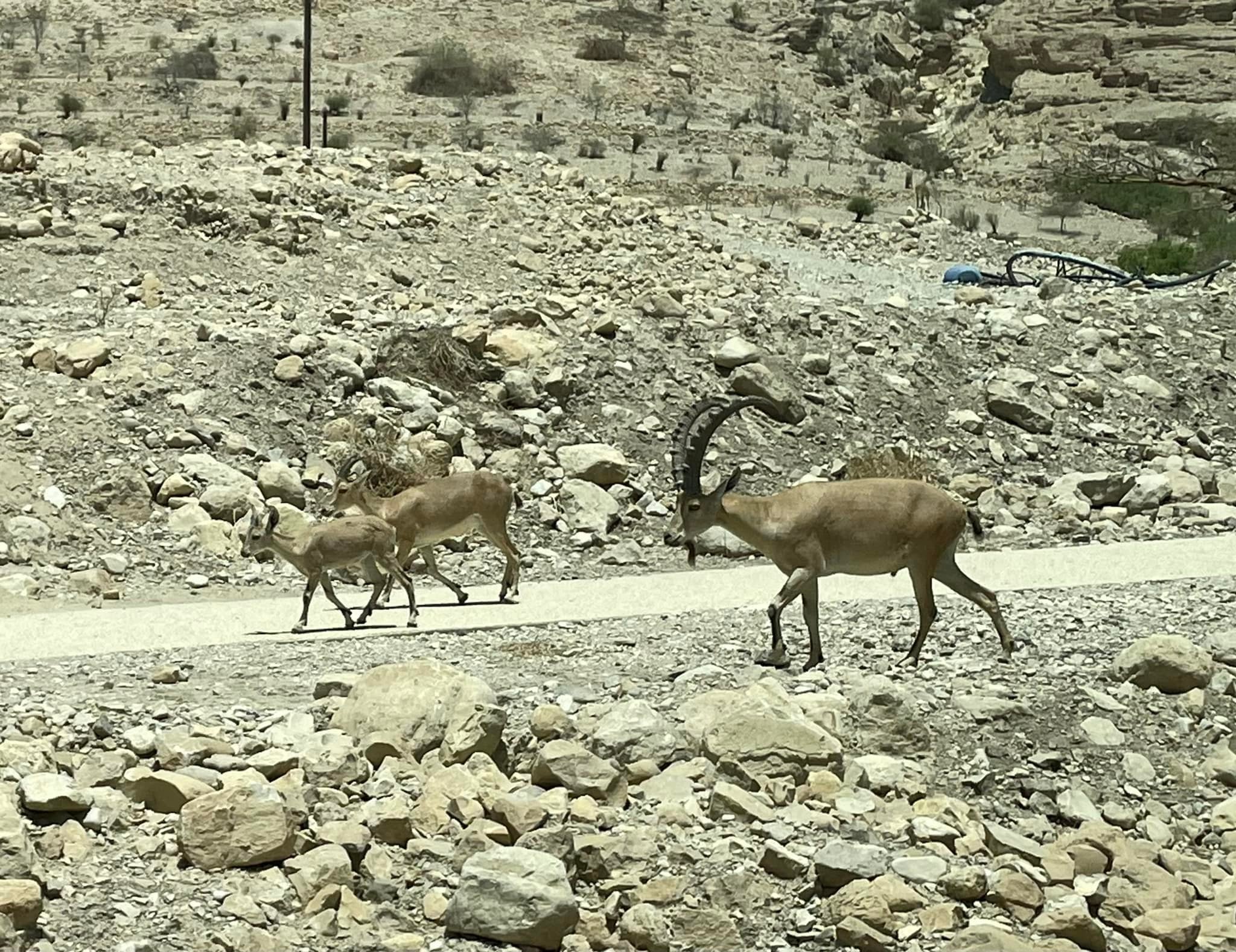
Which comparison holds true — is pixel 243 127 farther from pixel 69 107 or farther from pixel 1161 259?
pixel 1161 259

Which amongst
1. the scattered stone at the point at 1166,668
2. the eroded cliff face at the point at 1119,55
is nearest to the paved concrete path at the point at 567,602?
the scattered stone at the point at 1166,668

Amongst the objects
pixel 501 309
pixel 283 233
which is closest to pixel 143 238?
pixel 283 233

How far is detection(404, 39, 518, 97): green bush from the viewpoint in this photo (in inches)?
2215

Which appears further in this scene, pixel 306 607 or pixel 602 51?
pixel 602 51

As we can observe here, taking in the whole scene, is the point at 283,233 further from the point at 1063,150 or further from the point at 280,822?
the point at 1063,150

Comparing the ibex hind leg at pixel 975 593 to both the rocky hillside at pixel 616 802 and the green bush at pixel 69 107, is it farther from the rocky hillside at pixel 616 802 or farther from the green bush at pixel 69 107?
the green bush at pixel 69 107

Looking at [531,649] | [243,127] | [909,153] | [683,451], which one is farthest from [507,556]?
[909,153]

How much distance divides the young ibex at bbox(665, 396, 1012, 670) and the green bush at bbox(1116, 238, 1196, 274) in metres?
21.7

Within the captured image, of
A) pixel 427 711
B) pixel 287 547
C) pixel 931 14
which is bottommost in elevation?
pixel 931 14

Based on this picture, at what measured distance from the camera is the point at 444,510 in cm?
1569

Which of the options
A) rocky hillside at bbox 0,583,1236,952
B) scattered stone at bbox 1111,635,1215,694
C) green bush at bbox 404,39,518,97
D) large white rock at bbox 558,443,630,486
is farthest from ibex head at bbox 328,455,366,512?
green bush at bbox 404,39,518,97

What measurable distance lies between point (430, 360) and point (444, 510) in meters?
5.79

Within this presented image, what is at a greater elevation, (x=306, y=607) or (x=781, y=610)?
(x=781, y=610)

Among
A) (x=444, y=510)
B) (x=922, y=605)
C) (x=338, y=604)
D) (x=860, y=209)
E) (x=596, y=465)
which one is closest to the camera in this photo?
(x=922, y=605)
